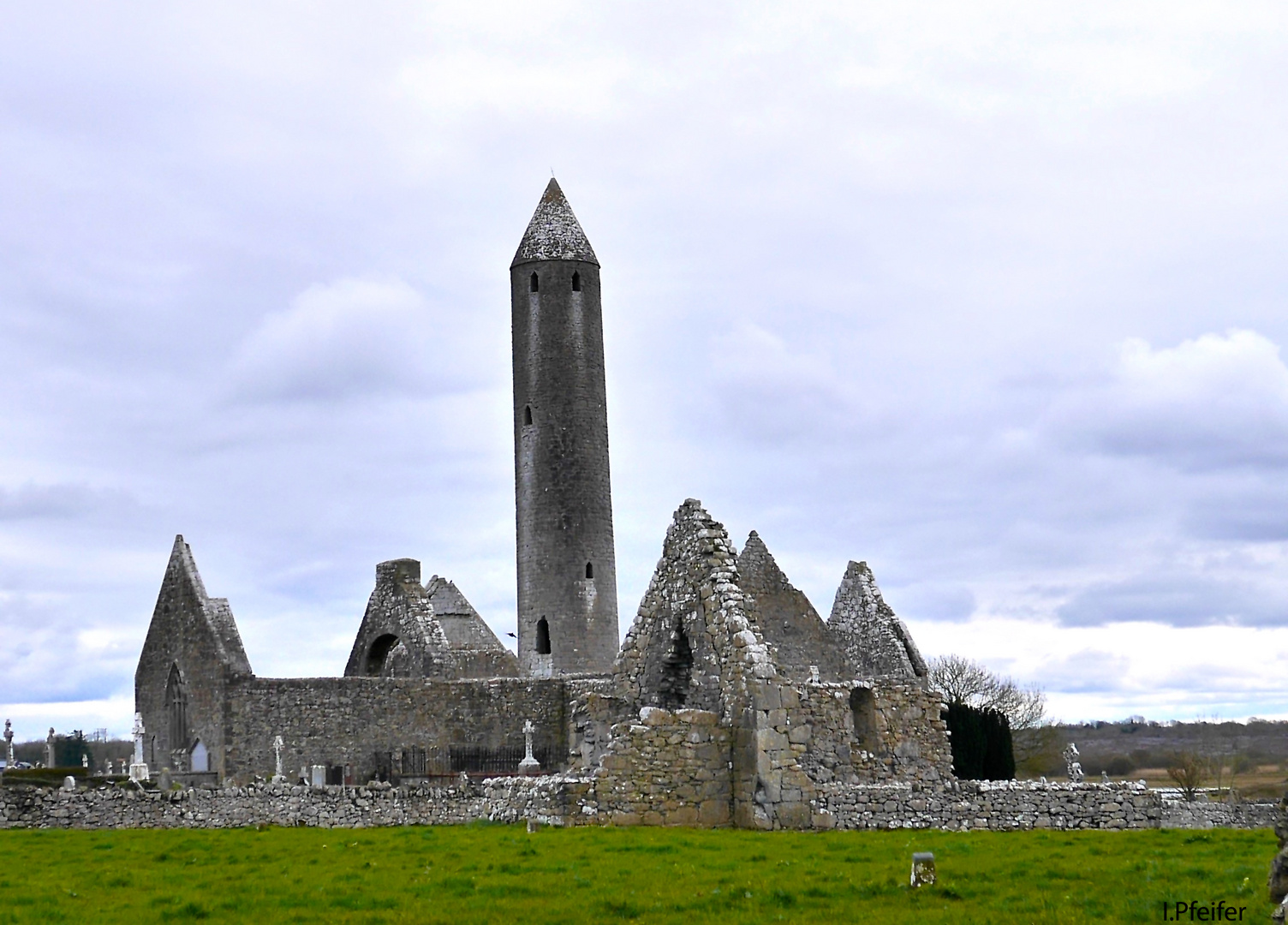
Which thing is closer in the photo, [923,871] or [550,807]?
[923,871]

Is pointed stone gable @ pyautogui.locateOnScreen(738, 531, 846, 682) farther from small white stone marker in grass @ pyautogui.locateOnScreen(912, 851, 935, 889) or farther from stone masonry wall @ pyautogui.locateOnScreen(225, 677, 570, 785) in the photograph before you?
small white stone marker in grass @ pyautogui.locateOnScreen(912, 851, 935, 889)

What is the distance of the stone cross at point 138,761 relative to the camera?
28.0 meters

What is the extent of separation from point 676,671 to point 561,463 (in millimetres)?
30029

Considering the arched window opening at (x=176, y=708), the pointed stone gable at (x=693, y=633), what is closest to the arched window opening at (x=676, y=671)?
the pointed stone gable at (x=693, y=633)

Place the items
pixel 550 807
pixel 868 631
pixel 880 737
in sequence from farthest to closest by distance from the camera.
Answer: pixel 868 631
pixel 880 737
pixel 550 807

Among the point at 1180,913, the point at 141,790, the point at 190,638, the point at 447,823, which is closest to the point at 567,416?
the point at 190,638

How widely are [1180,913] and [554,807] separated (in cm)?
1023

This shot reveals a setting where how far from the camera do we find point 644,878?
44.9 ft

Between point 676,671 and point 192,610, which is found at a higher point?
point 192,610

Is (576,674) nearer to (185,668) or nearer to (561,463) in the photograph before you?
(185,668)

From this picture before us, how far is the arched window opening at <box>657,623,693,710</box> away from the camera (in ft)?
72.2

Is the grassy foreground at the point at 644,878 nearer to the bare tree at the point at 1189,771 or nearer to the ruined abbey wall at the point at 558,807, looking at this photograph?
the ruined abbey wall at the point at 558,807

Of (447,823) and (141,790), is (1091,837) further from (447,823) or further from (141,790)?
(141,790)

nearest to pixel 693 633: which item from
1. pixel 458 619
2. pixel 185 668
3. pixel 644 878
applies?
pixel 644 878
